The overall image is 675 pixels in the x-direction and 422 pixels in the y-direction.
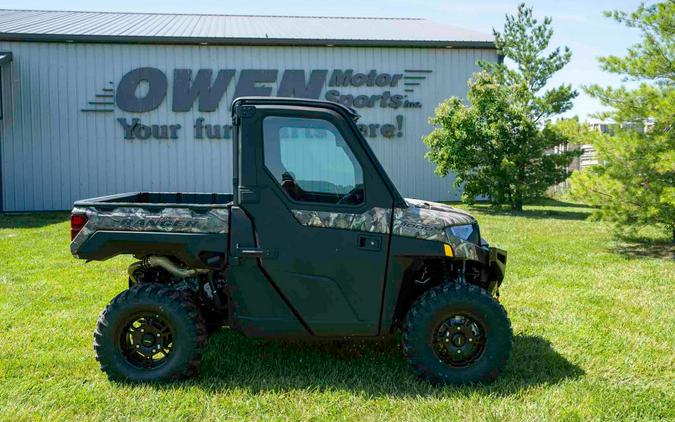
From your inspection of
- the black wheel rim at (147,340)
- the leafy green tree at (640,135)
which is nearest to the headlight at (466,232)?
the black wheel rim at (147,340)

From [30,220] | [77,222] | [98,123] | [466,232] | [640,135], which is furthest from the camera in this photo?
[98,123]

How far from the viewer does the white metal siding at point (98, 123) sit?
58.9 feet

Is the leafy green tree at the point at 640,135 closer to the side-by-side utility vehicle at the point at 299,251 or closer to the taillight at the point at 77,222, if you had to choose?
the side-by-side utility vehicle at the point at 299,251

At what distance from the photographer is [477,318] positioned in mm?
3873

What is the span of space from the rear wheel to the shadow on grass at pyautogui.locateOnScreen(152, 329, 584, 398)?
16 cm

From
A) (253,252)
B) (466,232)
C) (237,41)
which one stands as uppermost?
(237,41)

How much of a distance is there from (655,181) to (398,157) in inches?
424

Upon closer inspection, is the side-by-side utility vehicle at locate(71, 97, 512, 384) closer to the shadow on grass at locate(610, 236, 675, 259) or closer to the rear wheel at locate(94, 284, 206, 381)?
the rear wheel at locate(94, 284, 206, 381)

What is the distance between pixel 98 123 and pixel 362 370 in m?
16.6

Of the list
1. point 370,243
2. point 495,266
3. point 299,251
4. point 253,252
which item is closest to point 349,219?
point 370,243

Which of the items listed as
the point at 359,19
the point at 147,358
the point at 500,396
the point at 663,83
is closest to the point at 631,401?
the point at 500,396

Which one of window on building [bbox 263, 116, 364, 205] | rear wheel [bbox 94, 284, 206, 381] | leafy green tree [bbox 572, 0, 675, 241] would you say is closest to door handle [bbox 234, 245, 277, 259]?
window on building [bbox 263, 116, 364, 205]

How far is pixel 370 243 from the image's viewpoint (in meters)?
3.81

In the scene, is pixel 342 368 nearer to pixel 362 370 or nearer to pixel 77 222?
pixel 362 370
